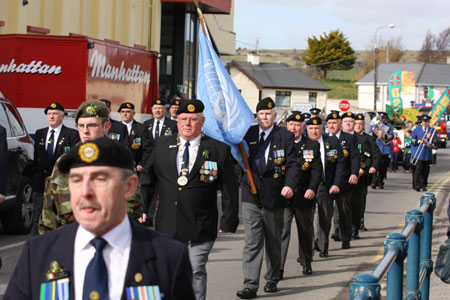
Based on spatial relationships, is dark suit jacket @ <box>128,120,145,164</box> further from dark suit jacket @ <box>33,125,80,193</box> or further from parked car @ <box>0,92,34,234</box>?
dark suit jacket @ <box>33,125,80,193</box>

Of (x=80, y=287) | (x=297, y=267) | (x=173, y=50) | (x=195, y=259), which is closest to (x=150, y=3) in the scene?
(x=173, y=50)

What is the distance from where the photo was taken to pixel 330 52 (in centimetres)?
11681

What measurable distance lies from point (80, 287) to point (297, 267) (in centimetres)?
759

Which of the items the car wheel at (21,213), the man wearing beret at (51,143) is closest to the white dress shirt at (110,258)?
the man wearing beret at (51,143)

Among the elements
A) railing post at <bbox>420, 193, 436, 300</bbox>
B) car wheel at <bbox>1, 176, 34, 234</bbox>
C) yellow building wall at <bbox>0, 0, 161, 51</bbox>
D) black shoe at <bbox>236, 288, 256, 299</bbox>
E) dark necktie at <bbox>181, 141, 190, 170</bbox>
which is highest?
yellow building wall at <bbox>0, 0, 161, 51</bbox>

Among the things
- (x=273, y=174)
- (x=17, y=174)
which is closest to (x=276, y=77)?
(x=17, y=174)

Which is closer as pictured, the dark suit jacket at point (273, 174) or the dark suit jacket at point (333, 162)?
the dark suit jacket at point (273, 174)

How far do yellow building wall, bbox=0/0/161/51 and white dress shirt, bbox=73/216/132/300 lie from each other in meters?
18.2

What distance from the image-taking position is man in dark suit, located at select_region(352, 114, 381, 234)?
42.7 ft

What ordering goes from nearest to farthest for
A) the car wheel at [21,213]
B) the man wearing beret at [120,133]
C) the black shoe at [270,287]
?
the black shoe at [270,287], the car wheel at [21,213], the man wearing beret at [120,133]

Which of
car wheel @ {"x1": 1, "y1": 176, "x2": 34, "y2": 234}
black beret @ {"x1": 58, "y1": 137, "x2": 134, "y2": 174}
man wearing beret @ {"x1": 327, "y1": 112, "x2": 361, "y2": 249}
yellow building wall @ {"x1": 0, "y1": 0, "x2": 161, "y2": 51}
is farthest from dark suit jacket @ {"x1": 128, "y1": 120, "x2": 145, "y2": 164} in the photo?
black beret @ {"x1": 58, "y1": 137, "x2": 134, "y2": 174}

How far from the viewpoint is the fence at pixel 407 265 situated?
363 cm

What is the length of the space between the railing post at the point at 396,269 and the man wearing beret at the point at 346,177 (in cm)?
690

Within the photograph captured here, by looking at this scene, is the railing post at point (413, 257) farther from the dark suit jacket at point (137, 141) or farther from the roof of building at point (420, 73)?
the roof of building at point (420, 73)
